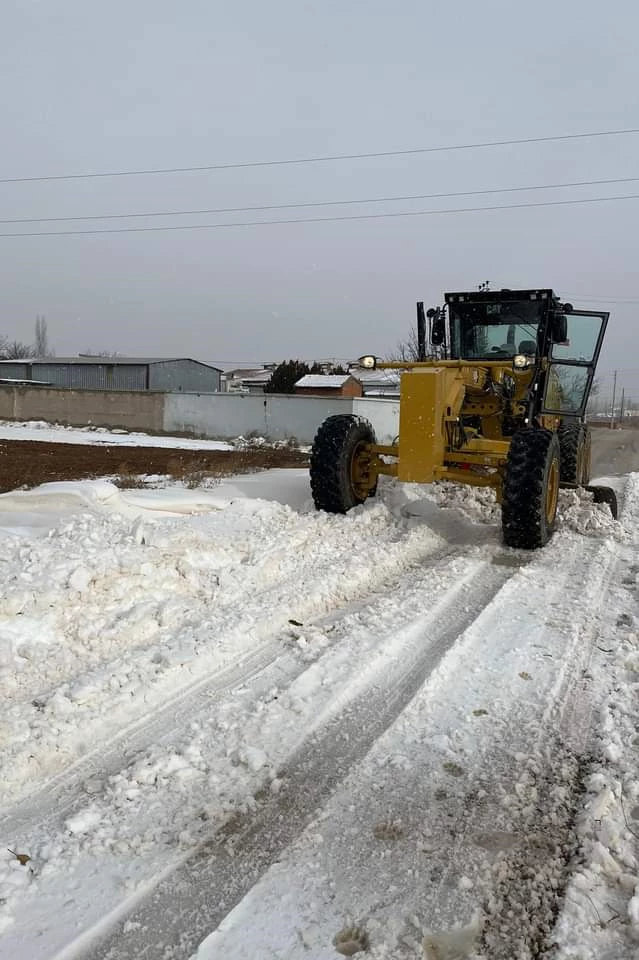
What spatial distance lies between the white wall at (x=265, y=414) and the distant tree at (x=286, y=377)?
51.4ft

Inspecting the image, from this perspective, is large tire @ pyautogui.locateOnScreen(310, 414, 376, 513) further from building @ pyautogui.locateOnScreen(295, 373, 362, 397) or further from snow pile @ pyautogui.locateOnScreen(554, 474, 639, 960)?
building @ pyautogui.locateOnScreen(295, 373, 362, 397)

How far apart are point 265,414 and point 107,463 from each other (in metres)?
11.2

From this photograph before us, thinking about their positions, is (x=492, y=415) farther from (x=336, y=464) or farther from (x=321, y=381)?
(x=321, y=381)

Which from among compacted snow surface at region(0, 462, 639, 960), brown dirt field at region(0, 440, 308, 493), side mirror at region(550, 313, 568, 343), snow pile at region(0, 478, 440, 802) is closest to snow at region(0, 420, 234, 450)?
brown dirt field at region(0, 440, 308, 493)

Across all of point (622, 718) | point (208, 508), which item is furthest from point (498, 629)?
point (208, 508)

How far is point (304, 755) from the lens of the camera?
3.03 metres

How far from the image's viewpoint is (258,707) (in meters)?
3.40

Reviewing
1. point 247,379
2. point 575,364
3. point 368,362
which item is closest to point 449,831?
point 368,362

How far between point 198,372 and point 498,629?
43.7 metres

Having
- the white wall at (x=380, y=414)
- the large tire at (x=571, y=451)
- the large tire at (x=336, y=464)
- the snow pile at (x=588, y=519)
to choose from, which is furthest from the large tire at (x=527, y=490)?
the white wall at (x=380, y=414)

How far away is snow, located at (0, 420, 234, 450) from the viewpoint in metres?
21.1

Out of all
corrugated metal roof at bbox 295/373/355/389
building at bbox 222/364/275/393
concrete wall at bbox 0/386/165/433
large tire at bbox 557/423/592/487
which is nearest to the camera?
large tire at bbox 557/423/592/487

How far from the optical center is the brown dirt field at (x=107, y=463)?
1078 cm

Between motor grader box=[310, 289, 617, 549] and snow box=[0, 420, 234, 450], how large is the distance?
41.2ft
